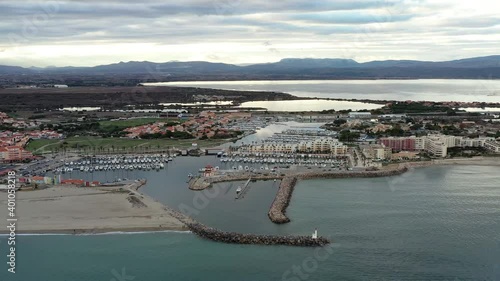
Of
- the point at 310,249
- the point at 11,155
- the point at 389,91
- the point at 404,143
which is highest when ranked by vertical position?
the point at 389,91

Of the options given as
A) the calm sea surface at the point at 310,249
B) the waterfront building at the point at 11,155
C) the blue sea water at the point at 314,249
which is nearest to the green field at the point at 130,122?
the waterfront building at the point at 11,155

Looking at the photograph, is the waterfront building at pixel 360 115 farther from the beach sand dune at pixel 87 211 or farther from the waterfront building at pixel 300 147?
the beach sand dune at pixel 87 211

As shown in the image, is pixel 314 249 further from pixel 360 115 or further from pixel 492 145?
pixel 360 115

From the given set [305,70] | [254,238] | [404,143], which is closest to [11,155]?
[254,238]

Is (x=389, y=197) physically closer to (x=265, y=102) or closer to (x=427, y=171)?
(x=427, y=171)

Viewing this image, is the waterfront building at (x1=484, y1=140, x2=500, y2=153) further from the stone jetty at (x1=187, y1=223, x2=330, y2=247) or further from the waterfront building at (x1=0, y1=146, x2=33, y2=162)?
the waterfront building at (x1=0, y1=146, x2=33, y2=162)

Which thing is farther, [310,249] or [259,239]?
[259,239]
